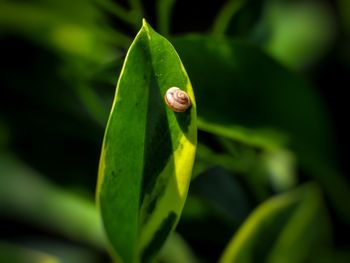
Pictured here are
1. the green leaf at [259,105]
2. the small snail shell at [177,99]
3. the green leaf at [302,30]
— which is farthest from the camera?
the green leaf at [302,30]

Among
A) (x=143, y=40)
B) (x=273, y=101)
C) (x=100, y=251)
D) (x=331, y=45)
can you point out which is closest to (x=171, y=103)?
(x=143, y=40)

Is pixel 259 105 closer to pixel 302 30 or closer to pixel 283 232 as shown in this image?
pixel 283 232

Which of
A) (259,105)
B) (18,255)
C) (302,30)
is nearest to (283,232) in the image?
(259,105)

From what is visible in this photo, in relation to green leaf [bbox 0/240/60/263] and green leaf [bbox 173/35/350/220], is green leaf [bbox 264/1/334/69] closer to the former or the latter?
green leaf [bbox 173/35/350/220]

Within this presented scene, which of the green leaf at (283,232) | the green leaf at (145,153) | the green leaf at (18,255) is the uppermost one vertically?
the green leaf at (145,153)

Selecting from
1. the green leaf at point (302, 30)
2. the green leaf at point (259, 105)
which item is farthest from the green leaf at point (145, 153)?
the green leaf at point (302, 30)

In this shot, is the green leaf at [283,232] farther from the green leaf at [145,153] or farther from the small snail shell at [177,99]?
the small snail shell at [177,99]

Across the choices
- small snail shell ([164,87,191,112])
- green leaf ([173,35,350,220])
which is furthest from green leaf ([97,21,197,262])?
green leaf ([173,35,350,220])
